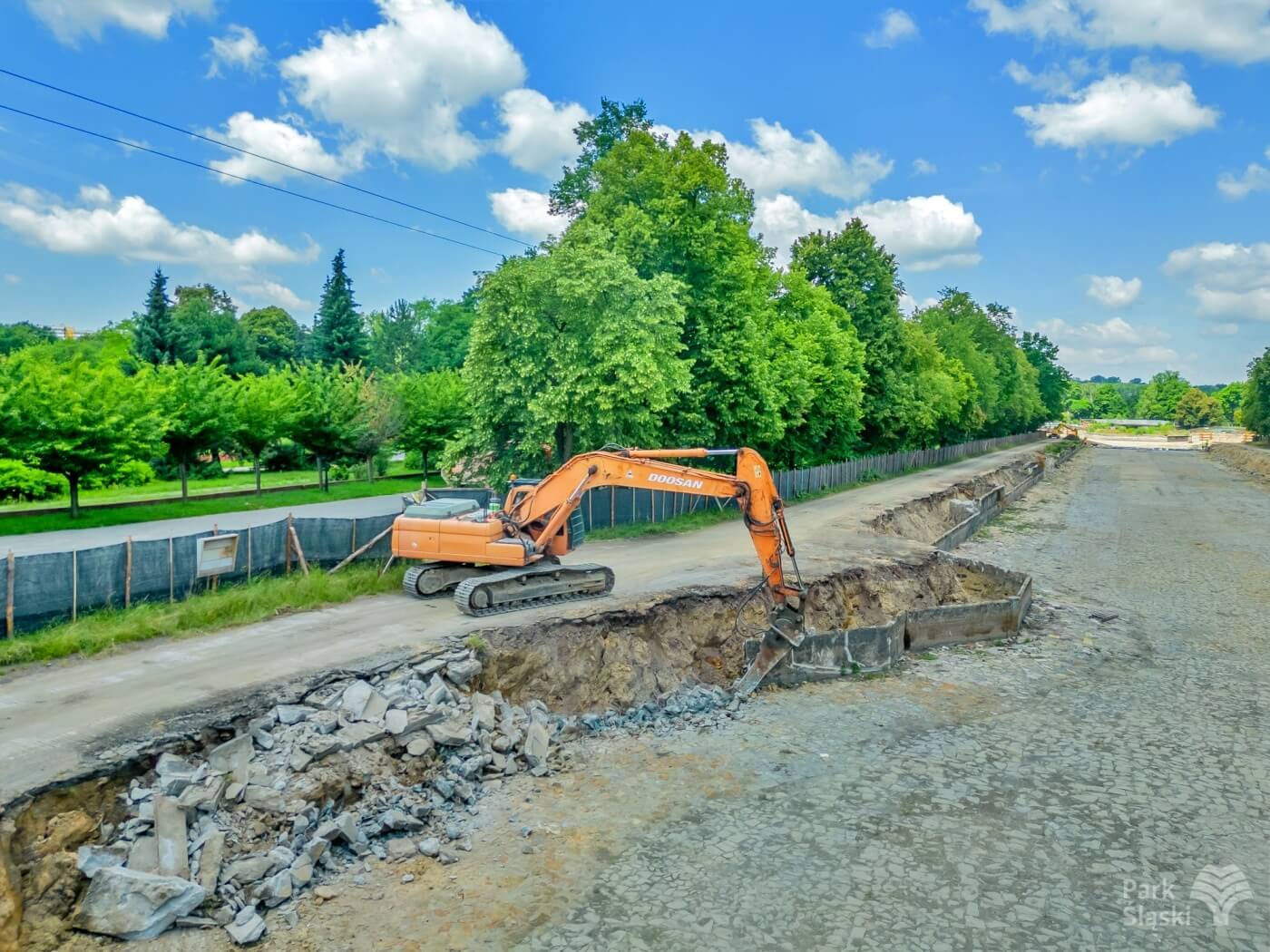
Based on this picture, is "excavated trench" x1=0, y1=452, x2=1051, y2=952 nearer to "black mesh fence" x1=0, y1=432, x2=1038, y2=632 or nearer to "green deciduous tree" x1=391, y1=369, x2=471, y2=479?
"black mesh fence" x1=0, y1=432, x2=1038, y2=632

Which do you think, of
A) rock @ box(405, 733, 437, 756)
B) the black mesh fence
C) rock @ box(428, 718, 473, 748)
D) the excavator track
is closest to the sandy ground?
rock @ box(428, 718, 473, 748)

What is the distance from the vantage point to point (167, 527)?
95.6 ft

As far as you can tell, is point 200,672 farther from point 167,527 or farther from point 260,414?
point 260,414

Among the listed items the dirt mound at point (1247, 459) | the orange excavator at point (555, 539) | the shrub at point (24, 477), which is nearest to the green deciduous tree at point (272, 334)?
the shrub at point (24, 477)

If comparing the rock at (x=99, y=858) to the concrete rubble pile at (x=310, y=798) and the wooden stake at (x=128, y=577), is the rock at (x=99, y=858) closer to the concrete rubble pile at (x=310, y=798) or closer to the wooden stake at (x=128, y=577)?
the concrete rubble pile at (x=310, y=798)

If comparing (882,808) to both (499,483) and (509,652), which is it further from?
(499,483)

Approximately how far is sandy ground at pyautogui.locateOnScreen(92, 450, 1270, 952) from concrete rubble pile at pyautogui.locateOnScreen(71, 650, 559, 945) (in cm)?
30

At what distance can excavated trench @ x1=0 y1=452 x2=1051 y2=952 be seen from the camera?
7789 millimetres

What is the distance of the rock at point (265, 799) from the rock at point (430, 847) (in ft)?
5.06

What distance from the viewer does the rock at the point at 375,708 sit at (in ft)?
35.2

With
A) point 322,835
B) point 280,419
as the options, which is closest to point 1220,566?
point 322,835

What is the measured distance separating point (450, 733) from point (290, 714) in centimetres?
203

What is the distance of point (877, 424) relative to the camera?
45969 millimetres

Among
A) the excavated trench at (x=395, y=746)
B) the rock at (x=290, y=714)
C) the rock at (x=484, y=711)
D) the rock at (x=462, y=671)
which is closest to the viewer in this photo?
the excavated trench at (x=395, y=746)
